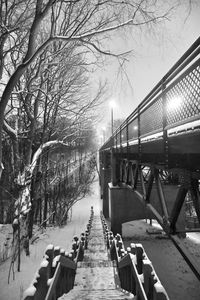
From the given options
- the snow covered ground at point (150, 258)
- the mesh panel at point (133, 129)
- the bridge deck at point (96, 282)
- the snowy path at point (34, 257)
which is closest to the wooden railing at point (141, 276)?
the bridge deck at point (96, 282)

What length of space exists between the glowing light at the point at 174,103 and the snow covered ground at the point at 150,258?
28.8 feet

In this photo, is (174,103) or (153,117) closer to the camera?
(174,103)

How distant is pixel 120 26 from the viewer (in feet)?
22.0

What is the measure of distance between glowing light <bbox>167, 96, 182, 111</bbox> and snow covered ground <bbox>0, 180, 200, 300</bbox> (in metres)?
8.79

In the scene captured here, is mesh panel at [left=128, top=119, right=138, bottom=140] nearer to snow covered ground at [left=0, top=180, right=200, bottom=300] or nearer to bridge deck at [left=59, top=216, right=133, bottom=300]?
bridge deck at [left=59, top=216, right=133, bottom=300]

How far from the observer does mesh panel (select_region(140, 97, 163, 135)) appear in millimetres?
5172

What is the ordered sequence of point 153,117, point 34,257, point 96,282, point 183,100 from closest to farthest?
point 183,100
point 153,117
point 96,282
point 34,257

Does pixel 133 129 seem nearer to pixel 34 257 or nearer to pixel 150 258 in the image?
pixel 34 257

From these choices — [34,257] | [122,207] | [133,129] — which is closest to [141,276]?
[133,129]

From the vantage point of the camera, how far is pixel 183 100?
3658 mm

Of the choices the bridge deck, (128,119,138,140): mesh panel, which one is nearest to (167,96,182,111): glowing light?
the bridge deck

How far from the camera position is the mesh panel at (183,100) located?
3.19 metres

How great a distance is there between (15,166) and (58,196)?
1045 centimetres

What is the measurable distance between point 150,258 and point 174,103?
44.7 ft
